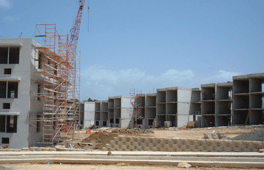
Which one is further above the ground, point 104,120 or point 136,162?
point 136,162

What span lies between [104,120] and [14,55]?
40.1 meters

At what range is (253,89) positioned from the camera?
1411 inches

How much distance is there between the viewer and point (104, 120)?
62312mm

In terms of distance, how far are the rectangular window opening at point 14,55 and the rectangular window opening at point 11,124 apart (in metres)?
4.58

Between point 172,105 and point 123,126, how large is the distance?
1169 centimetres

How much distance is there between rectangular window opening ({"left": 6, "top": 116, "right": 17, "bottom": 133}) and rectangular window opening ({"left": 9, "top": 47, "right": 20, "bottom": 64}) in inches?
180

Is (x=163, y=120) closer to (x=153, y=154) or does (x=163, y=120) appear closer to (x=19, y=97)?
(x=19, y=97)

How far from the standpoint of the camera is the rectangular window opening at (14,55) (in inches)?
929

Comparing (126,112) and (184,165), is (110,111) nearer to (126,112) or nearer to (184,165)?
(126,112)

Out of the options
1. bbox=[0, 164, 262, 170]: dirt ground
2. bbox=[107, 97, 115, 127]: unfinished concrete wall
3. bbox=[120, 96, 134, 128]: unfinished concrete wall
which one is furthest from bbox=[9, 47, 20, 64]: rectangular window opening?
bbox=[107, 97, 115, 127]: unfinished concrete wall

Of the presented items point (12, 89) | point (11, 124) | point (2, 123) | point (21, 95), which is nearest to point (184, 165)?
point (21, 95)

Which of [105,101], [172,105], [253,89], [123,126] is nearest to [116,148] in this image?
[253,89]

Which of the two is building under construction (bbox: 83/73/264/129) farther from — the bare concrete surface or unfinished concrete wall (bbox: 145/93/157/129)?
the bare concrete surface

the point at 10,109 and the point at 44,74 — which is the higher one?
the point at 44,74
